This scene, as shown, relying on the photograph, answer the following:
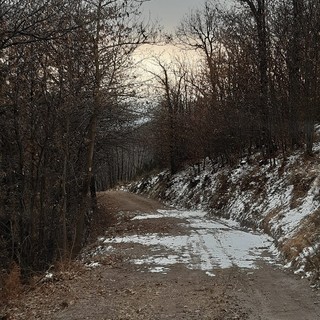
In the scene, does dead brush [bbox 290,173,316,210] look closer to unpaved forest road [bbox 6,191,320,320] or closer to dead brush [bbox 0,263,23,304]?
unpaved forest road [bbox 6,191,320,320]

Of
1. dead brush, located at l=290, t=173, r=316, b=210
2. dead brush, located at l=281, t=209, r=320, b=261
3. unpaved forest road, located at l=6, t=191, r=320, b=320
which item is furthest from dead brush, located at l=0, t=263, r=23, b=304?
dead brush, located at l=290, t=173, r=316, b=210

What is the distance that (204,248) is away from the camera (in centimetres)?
1248

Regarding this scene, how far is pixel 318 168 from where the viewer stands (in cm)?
1585

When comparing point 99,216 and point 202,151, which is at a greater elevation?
point 202,151

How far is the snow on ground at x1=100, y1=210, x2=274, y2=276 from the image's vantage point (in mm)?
10609

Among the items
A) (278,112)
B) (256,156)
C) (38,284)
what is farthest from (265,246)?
(256,156)

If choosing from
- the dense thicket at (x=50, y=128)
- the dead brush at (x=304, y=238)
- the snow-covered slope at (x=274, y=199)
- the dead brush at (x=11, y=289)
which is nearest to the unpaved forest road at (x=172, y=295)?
the dead brush at (x=11, y=289)

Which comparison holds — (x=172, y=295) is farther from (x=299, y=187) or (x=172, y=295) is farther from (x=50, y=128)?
(x=299, y=187)

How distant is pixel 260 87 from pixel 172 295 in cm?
1495

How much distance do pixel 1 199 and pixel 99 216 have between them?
10.4 meters

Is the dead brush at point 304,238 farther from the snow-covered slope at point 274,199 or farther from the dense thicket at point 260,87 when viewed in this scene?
the dense thicket at point 260,87

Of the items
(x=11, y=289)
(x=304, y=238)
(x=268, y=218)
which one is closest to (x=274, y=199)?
(x=268, y=218)

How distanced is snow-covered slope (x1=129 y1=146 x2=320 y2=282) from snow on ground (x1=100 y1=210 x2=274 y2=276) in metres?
0.69

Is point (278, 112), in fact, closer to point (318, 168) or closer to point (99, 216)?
point (318, 168)
